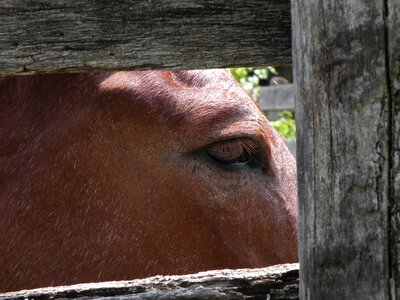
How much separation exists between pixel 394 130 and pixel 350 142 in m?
0.08

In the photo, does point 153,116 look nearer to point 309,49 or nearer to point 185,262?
point 185,262

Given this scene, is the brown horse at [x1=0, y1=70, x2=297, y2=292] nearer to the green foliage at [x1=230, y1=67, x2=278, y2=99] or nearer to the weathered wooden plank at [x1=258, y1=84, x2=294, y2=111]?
the green foliage at [x1=230, y1=67, x2=278, y2=99]

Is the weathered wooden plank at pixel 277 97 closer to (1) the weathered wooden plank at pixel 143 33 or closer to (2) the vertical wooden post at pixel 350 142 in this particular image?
(1) the weathered wooden plank at pixel 143 33

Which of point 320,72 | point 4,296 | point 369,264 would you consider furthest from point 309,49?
point 4,296

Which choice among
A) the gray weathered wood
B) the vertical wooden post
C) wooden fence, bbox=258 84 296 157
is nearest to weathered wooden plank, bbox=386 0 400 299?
the vertical wooden post

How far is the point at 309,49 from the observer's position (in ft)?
4.46

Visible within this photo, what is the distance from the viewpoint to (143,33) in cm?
154

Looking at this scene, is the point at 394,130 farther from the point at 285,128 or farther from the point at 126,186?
the point at 285,128

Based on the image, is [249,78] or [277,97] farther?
[277,97]

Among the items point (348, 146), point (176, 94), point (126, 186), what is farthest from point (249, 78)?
point (348, 146)

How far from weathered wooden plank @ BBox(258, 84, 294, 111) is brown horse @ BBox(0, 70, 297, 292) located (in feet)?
22.0

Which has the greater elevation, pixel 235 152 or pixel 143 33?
pixel 143 33

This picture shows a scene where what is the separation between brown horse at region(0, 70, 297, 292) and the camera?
8.47ft

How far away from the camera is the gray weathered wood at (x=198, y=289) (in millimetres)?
1505
